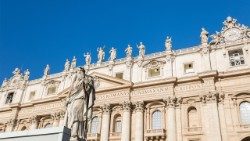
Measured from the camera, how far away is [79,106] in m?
10.8

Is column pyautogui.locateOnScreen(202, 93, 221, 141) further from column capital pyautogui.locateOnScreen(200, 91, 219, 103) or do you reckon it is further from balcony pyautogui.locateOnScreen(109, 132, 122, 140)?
balcony pyautogui.locateOnScreen(109, 132, 122, 140)

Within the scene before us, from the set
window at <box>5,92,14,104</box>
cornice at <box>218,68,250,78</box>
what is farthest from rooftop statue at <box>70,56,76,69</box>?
cornice at <box>218,68,250,78</box>

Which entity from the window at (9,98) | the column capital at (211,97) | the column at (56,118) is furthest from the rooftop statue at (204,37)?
the window at (9,98)

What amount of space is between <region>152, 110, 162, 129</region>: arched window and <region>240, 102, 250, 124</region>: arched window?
26.6 feet

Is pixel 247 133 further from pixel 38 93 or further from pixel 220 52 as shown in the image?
pixel 38 93

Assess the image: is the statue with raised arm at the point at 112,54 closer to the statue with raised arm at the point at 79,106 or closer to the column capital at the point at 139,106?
the column capital at the point at 139,106

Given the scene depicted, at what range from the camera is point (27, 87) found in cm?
4197

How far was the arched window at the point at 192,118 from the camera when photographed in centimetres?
2884

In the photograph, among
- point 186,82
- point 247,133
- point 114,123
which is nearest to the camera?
point 247,133

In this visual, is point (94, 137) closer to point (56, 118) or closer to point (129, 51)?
point (56, 118)

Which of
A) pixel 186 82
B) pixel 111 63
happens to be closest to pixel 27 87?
pixel 111 63

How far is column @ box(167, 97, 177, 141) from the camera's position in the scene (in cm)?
2834

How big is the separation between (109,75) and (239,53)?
14805 mm

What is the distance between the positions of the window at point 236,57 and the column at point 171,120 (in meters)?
7.25
